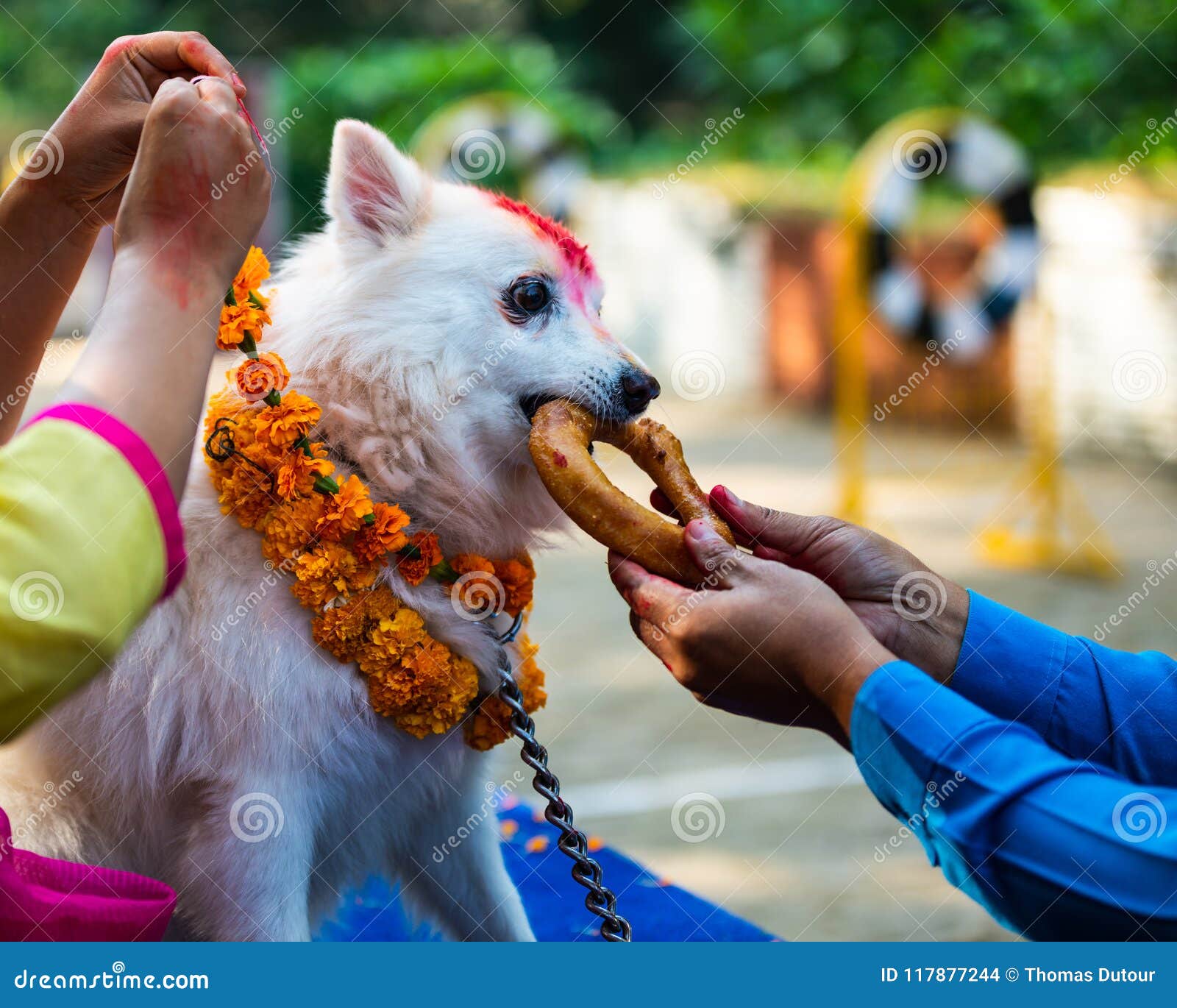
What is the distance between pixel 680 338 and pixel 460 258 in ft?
46.6

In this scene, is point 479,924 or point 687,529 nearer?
point 687,529

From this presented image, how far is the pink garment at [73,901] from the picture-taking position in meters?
1.83

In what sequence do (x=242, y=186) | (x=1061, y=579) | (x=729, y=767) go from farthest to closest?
1. (x=1061, y=579)
2. (x=729, y=767)
3. (x=242, y=186)

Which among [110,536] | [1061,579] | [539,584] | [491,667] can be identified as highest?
[1061,579]

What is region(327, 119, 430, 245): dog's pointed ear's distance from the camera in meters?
2.57

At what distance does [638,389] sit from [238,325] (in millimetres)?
860

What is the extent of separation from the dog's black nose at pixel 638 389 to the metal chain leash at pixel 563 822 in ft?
2.15

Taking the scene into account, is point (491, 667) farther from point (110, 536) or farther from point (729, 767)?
point (729, 767)

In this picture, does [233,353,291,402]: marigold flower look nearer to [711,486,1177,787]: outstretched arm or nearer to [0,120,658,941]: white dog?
[0,120,658,941]: white dog

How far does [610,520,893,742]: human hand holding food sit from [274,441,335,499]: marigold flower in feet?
2.22

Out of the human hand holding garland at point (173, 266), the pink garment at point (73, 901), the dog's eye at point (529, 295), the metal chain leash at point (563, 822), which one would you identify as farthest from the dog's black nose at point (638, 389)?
the pink garment at point (73, 901)

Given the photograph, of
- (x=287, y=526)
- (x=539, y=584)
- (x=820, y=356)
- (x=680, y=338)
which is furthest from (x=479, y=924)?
(x=680, y=338)

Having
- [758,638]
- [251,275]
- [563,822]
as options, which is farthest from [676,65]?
[758,638]

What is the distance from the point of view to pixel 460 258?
2.54 meters
